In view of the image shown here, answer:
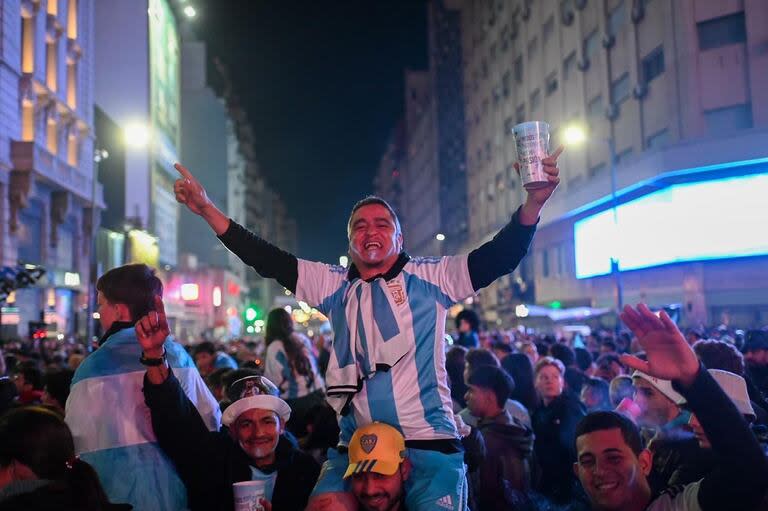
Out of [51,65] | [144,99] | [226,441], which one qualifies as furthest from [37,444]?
[144,99]

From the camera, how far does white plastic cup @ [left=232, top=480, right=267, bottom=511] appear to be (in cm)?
356

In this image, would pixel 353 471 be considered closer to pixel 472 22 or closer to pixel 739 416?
pixel 739 416

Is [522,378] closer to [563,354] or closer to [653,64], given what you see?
[563,354]

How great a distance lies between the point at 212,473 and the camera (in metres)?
3.95

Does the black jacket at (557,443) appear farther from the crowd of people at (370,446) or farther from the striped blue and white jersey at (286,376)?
the striped blue and white jersey at (286,376)

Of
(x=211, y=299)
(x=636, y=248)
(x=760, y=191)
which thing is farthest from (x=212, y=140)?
(x=760, y=191)

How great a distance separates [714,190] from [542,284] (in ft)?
71.5

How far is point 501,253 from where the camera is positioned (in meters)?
3.75

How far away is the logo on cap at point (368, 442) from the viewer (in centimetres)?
343

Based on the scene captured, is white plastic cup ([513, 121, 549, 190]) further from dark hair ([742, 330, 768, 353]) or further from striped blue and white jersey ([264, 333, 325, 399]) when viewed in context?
dark hair ([742, 330, 768, 353])

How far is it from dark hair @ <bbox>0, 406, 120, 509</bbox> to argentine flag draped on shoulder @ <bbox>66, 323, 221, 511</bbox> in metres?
0.46

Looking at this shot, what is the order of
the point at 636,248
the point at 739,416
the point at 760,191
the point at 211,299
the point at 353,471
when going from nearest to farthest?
the point at 739,416 < the point at 353,471 < the point at 760,191 < the point at 636,248 < the point at 211,299

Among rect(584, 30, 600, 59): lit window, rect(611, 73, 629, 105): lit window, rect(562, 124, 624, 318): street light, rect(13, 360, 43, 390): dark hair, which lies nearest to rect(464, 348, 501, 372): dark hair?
rect(13, 360, 43, 390): dark hair

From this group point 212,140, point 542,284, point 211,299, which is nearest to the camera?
point 542,284
